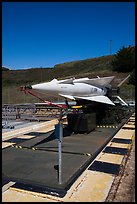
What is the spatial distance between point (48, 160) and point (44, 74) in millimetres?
55481

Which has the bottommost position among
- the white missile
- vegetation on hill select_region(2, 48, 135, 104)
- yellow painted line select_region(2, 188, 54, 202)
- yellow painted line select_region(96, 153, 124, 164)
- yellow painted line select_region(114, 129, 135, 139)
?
yellow painted line select_region(2, 188, 54, 202)

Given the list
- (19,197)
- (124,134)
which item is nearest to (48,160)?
(19,197)

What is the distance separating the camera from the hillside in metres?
31.9

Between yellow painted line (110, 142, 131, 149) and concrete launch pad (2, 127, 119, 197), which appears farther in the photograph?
yellow painted line (110, 142, 131, 149)

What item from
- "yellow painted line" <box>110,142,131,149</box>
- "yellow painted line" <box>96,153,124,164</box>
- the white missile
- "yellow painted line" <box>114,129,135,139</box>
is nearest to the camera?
"yellow painted line" <box>96,153,124,164</box>

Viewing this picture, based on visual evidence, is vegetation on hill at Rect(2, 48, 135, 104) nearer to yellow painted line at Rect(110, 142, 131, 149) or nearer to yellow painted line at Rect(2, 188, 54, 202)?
yellow painted line at Rect(110, 142, 131, 149)

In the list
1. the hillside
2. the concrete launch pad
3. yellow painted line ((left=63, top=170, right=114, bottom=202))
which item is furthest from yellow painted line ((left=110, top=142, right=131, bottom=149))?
the hillside

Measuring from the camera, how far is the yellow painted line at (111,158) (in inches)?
250

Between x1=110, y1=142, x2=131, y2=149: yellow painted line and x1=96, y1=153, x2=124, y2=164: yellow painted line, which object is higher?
x1=110, y1=142, x2=131, y2=149: yellow painted line

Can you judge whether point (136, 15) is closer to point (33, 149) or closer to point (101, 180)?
point (101, 180)

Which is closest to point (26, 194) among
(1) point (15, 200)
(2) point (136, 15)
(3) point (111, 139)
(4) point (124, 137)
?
(1) point (15, 200)

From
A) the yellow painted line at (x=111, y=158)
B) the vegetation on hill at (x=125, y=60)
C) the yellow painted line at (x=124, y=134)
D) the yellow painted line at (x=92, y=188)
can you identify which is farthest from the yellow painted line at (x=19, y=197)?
the vegetation on hill at (x=125, y=60)

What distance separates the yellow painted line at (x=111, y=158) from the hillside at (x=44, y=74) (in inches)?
867

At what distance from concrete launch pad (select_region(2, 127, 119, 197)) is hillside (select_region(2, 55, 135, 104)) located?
65.4 ft
